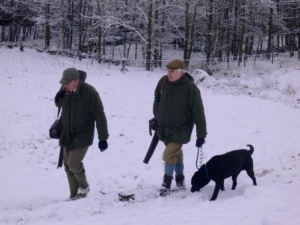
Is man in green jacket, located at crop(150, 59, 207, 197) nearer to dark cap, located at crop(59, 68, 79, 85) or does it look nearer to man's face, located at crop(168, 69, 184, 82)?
man's face, located at crop(168, 69, 184, 82)

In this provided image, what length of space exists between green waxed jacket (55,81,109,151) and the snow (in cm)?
96

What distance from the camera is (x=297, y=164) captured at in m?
6.04

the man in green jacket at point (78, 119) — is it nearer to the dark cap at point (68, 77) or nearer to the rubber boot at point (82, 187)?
the dark cap at point (68, 77)

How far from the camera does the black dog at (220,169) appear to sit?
4867 mm

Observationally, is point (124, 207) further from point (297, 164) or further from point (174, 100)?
point (297, 164)

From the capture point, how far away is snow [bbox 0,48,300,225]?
13.6 ft

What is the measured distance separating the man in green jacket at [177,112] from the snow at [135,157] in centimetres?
92

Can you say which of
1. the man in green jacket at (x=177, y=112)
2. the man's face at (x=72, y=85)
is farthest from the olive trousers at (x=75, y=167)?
the man in green jacket at (x=177, y=112)

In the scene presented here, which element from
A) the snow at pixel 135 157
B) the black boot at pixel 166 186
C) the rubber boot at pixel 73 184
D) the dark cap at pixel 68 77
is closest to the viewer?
the snow at pixel 135 157

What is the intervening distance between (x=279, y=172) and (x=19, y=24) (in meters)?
35.7

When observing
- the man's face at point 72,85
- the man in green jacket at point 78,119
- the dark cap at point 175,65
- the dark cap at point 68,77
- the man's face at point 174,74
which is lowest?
the man in green jacket at point 78,119

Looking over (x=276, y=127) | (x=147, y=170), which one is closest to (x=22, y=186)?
(x=147, y=170)

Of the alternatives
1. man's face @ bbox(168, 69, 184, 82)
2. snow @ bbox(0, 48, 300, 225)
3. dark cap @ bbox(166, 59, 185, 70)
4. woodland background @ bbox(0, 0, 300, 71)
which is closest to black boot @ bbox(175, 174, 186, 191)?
snow @ bbox(0, 48, 300, 225)

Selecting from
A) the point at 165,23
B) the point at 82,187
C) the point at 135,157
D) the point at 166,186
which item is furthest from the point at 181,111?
the point at 165,23
